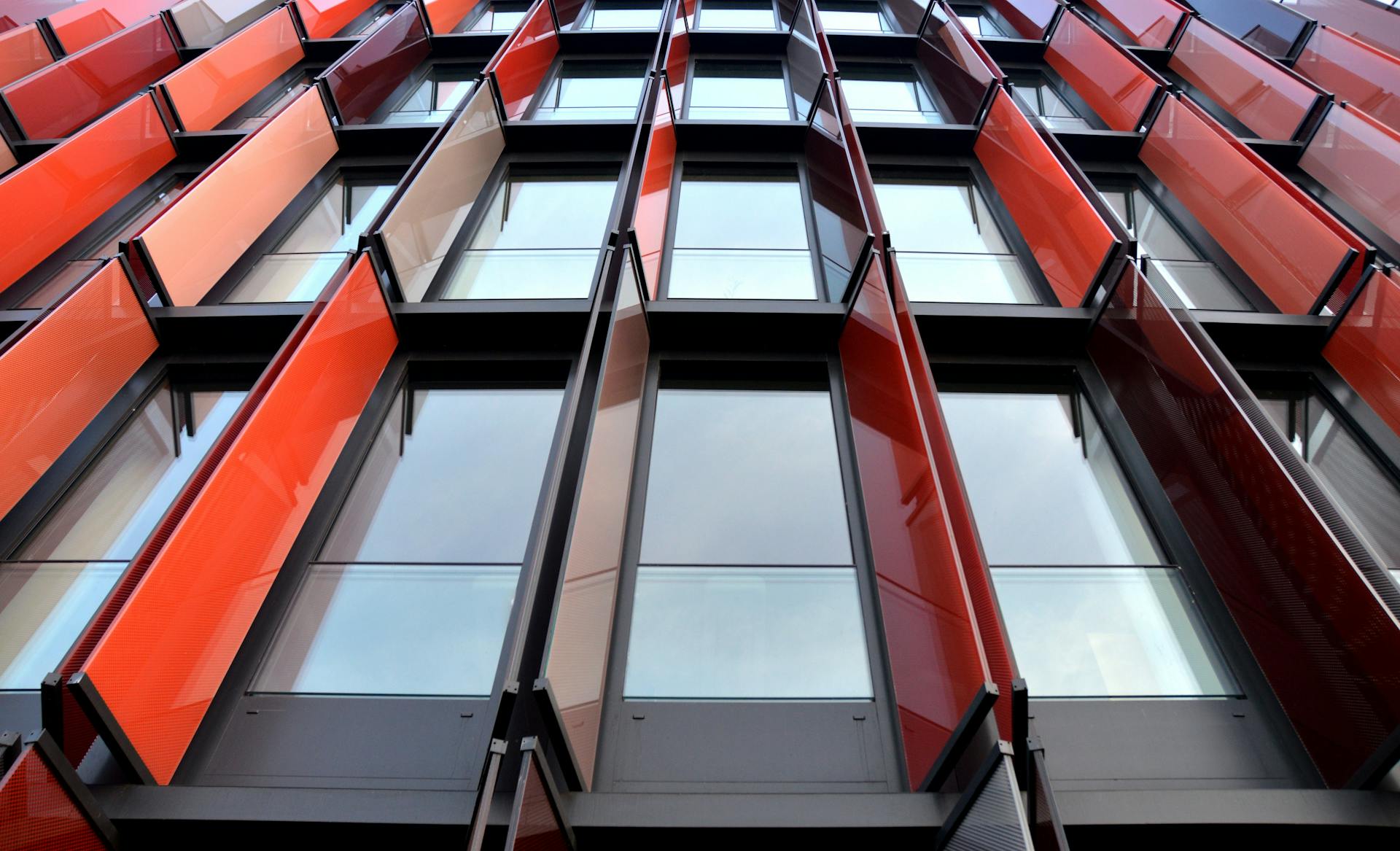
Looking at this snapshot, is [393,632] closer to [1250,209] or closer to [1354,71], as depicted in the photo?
[1250,209]

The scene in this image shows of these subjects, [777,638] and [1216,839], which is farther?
[777,638]

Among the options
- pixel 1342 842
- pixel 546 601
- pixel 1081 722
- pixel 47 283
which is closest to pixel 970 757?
pixel 1081 722

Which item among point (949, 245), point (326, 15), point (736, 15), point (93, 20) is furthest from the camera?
point (736, 15)

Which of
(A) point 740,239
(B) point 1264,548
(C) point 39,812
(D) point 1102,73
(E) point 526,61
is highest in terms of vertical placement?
(E) point 526,61

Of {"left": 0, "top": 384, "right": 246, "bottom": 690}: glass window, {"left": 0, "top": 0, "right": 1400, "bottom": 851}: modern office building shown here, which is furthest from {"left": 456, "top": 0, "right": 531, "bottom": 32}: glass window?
{"left": 0, "top": 384, "right": 246, "bottom": 690}: glass window

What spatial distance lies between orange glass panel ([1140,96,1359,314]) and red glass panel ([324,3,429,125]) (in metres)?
10.6

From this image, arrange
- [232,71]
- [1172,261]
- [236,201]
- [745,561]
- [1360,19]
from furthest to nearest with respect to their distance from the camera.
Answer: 1. [1360,19]
2. [232,71]
3. [1172,261]
4. [236,201]
5. [745,561]

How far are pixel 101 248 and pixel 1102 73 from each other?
1314 cm

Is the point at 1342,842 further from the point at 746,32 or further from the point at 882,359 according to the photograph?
the point at 746,32

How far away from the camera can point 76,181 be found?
838 cm

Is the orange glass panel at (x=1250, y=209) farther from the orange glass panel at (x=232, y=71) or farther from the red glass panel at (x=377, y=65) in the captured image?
the orange glass panel at (x=232, y=71)

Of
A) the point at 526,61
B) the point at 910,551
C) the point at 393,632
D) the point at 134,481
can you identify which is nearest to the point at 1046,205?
the point at 910,551

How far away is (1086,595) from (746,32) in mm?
11064

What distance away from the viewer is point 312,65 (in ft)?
43.4
